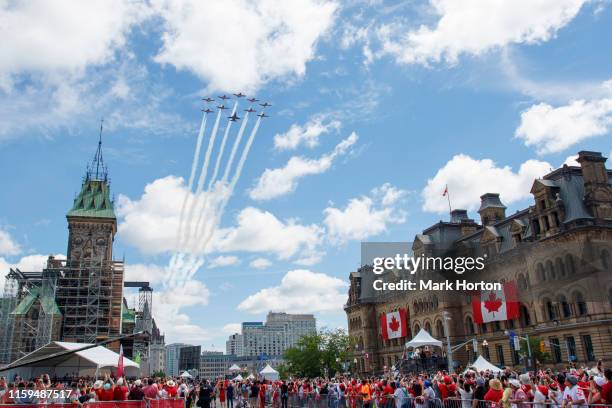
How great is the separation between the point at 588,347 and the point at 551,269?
8.54m

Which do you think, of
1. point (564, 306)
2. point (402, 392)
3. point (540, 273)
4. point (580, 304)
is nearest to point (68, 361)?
point (402, 392)

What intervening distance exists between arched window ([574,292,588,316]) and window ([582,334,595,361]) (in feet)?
7.06

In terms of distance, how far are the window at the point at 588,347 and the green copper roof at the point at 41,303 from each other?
237ft

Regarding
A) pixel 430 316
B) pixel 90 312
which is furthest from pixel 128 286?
pixel 430 316

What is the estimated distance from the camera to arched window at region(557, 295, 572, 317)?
51.3 metres

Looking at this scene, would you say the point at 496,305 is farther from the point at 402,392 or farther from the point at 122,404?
the point at 122,404

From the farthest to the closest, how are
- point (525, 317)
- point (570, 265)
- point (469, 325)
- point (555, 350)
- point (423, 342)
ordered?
point (469, 325), point (525, 317), point (555, 350), point (570, 265), point (423, 342)

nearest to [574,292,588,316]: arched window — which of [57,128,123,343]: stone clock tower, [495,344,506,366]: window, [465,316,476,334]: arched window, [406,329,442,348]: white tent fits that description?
[495,344,506,366]: window

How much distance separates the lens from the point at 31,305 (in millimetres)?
84188

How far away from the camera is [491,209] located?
244ft

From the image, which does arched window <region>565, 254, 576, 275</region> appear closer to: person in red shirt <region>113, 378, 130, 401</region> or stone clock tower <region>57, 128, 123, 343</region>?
person in red shirt <region>113, 378, 130, 401</region>

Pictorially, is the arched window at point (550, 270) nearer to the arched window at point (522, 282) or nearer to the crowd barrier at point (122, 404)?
the arched window at point (522, 282)

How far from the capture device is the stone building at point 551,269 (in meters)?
49.1

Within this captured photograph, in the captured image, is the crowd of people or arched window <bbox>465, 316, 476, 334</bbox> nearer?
the crowd of people
